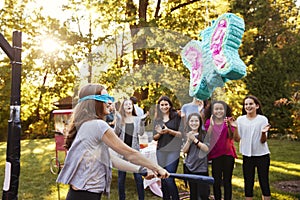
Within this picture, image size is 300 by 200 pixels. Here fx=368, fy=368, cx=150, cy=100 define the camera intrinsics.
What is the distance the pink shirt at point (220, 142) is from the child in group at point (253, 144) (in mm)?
83

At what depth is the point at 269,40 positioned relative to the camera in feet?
49.3

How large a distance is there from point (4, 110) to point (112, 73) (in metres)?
8.74

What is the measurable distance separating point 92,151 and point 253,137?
6.17 ft

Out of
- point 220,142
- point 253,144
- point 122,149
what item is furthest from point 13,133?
point 253,144

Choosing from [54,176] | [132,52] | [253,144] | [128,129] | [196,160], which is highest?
[132,52]

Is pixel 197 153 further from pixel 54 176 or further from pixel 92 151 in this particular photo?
pixel 54 176

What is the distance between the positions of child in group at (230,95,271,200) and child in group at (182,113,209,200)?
30 centimetres

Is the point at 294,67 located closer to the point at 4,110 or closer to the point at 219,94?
the point at 219,94

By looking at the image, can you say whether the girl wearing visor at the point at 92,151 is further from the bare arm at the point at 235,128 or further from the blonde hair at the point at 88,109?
the bare arm at the point at 235,128

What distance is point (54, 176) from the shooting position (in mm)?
5094

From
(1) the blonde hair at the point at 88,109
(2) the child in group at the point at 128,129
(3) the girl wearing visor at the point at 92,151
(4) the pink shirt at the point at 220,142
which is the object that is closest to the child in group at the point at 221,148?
(4) the pink shirt at the point at 220,142

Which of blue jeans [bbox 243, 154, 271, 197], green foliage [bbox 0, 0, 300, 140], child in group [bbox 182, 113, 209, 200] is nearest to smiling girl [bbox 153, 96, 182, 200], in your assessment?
child in group [bbox 182, 113, 209, 200]

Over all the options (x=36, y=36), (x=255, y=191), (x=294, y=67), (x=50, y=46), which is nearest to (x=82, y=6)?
(x=50, y=46)

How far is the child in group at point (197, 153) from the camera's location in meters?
3.08
